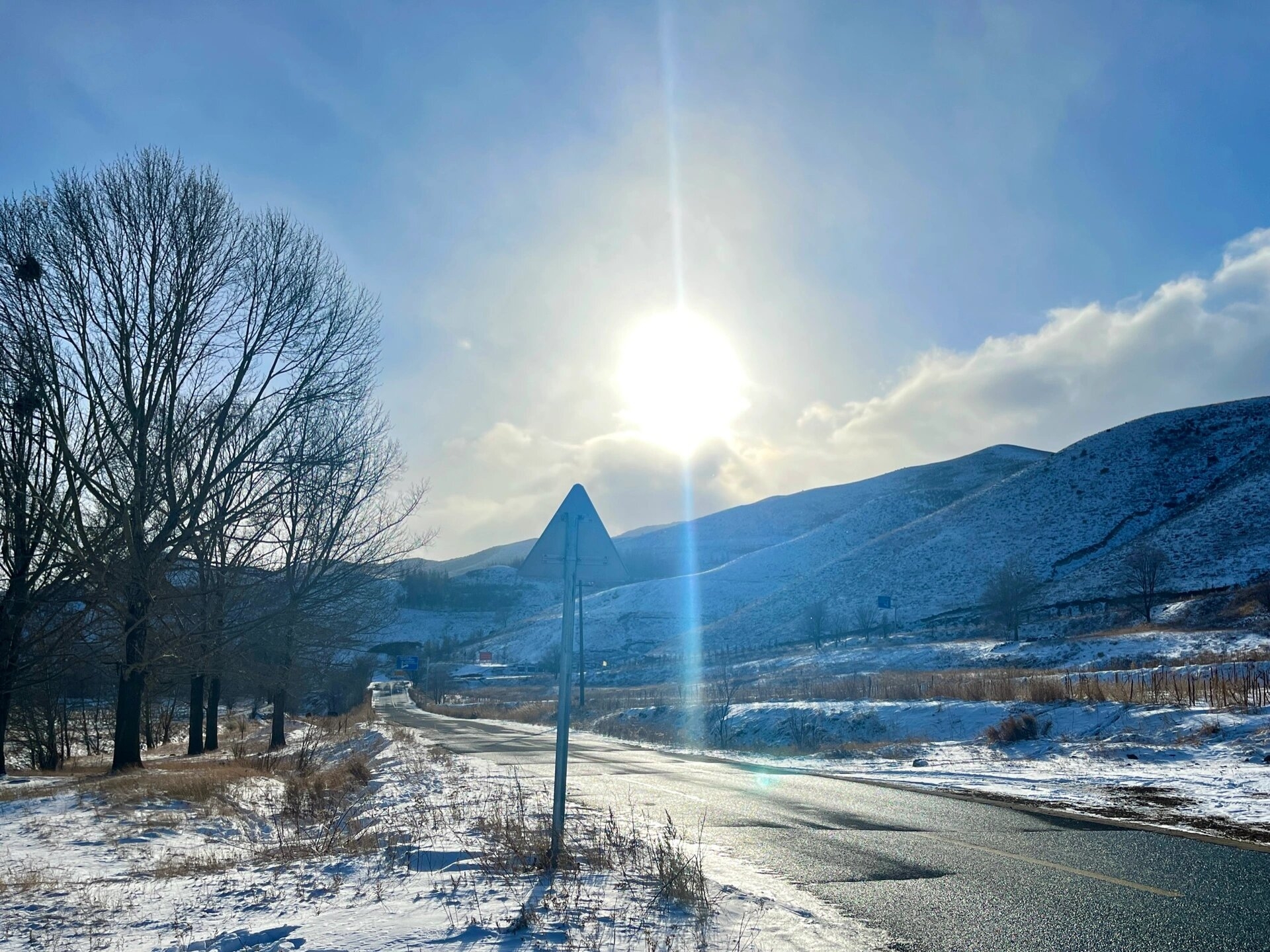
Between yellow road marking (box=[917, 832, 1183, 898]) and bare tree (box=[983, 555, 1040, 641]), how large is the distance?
48.8 metres

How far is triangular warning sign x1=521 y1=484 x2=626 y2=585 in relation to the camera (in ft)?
23.9

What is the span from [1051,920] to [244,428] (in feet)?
63.9

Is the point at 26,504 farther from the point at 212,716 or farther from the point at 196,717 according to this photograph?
the point at 212,716

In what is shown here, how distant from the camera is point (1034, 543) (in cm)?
8444

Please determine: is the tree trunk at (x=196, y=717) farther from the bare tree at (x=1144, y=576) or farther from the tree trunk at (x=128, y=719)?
the bare tree at (x=1144, y=576)

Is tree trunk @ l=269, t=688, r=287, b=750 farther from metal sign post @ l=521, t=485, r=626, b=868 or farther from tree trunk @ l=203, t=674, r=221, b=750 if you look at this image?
metal sign post @ l=521, t=485, r=626, b=868

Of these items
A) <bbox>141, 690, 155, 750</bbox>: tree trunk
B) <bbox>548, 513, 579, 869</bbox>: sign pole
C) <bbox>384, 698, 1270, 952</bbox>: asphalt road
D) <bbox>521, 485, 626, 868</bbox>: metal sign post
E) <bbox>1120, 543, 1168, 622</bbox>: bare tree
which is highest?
<bbox>1120, 543, 1168, 622</bbox>: bare tree

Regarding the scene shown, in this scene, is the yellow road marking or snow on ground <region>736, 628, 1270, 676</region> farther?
snow on ground <region>736, 628, 1270, 676</region>

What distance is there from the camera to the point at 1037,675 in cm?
2983

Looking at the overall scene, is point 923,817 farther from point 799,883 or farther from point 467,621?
point 467,621

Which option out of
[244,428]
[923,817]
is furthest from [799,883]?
[244,428]

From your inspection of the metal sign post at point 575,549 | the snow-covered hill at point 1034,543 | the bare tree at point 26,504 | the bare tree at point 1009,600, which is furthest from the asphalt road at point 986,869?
the snow-covered hill at point 1034,543

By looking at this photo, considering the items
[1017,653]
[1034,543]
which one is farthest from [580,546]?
[1034,543]

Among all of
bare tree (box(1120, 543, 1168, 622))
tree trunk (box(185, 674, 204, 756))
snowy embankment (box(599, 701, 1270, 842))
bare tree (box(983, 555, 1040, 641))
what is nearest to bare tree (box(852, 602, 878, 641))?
bare tree (box(983, 555, 1040, 641))
